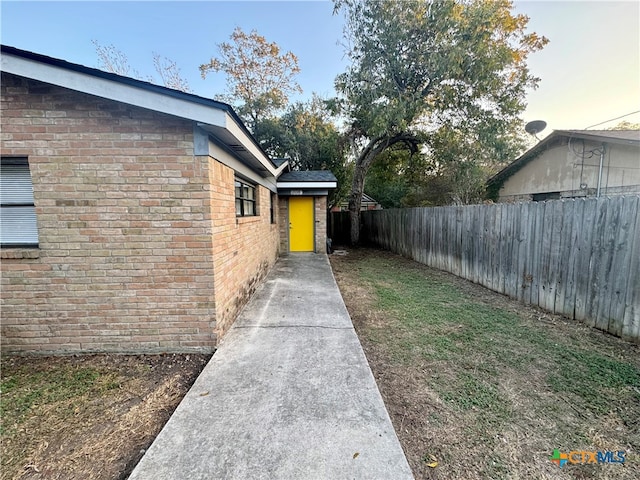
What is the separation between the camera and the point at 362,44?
11.0 meters

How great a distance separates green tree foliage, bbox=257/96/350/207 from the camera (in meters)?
16.5

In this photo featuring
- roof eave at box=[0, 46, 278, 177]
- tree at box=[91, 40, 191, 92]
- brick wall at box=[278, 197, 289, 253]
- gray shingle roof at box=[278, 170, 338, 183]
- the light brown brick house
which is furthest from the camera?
tree at box=[91, 40, 191, 92]

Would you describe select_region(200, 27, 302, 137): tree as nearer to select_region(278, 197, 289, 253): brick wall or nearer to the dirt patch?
select_region(278, 197, 289, 253): brick wall

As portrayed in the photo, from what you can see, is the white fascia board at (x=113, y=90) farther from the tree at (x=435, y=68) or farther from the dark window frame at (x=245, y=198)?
the tree at (x=435, y=68)

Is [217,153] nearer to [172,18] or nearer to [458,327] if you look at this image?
[458,327]

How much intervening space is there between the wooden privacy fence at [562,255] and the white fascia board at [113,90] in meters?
5.13

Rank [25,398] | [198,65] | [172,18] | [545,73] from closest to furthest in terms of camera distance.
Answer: [25,398] < [172,18] < [545,73] < [198,65]

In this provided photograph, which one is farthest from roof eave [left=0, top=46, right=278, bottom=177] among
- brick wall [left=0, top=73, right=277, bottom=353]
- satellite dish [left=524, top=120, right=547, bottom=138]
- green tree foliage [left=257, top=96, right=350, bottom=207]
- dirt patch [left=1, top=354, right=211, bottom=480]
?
satellite dish [left=524, top=120, right=547, bottom=138]

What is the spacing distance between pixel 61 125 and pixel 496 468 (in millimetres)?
4969

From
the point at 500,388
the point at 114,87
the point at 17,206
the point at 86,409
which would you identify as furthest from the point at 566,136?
the point at 17,206

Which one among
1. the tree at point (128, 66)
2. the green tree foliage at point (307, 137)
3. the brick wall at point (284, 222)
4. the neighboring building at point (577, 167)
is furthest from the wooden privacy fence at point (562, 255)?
the tree at point (128, 66)

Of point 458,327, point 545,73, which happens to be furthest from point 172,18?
point 545,73

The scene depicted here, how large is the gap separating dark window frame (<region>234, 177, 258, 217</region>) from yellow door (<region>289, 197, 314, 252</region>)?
12.5ft

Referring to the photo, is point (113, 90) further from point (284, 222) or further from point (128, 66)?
point (128, 66)
